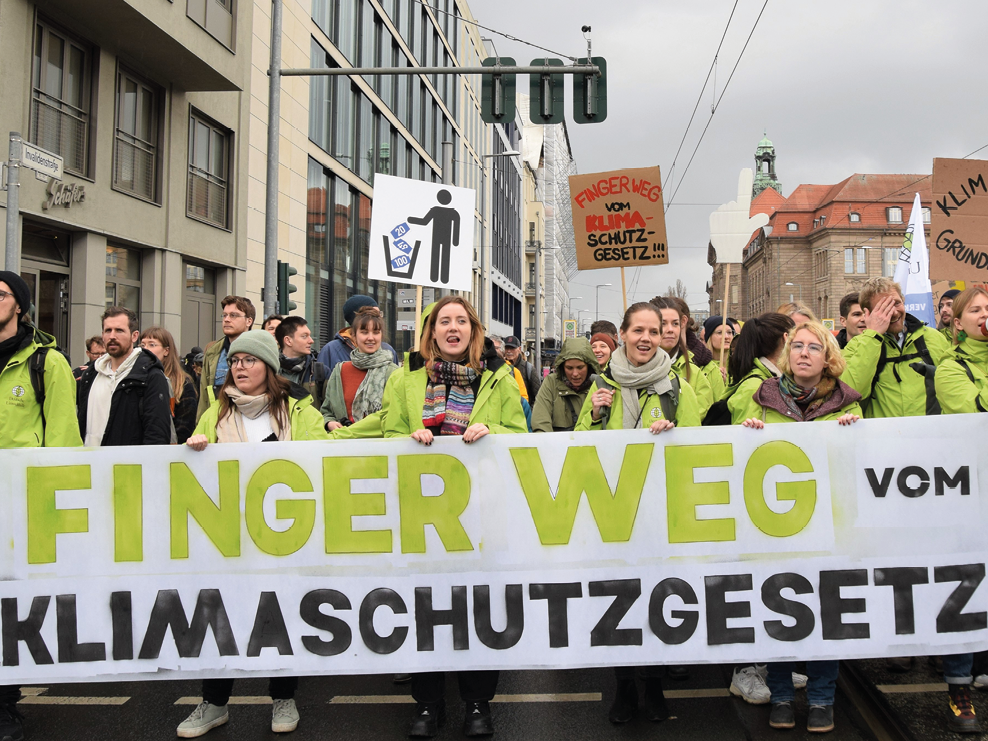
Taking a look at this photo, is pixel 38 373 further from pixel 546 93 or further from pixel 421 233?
pixel 546 93

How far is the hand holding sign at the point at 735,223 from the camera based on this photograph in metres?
7.25

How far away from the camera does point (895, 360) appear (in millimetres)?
4555

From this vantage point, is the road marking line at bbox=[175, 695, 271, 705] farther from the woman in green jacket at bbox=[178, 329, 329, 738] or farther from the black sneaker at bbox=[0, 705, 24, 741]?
the black sneaker at bbox=[0, 705, 24, 741]

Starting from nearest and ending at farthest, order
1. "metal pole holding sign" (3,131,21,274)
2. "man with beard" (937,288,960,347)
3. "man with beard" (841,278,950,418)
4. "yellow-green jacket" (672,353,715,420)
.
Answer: "man with beard" (841,278,950,418)
"yellow-green jacket" (672,353,715,420)
"man with beard" (937,288,960,347)
"metal pole holding sign" (3,131,21,274)

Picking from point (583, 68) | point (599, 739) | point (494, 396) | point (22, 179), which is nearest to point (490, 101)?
point (583, 68)

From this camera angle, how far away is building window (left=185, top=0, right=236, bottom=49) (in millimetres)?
13663

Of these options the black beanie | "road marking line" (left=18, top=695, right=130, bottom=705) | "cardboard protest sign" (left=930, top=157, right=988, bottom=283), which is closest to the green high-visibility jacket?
the black beanie

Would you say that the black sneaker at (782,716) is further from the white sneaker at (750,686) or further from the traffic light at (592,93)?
the traffic light at (592,93)

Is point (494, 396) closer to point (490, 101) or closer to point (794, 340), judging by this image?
point (794, 340)

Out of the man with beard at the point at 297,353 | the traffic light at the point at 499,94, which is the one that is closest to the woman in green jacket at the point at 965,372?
the man with beard at the point at 297,353

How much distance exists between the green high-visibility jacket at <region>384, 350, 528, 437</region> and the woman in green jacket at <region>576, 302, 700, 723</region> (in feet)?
1.40

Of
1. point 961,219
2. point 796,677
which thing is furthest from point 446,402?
point 961,219

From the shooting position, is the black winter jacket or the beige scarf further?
the black winter jacket

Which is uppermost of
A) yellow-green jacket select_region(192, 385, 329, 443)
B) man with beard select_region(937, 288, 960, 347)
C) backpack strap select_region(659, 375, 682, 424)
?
man with beard select_region(937, 288, 960, 347)
